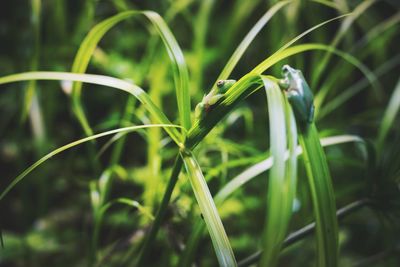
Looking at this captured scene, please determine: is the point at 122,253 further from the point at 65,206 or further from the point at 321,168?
the point at 321,168

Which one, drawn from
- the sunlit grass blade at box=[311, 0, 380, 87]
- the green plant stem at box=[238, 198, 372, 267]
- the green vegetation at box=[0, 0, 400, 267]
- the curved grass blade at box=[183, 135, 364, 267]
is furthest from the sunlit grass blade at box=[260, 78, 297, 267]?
the sunlit grass blade at box=[311, 0, 380, 87]

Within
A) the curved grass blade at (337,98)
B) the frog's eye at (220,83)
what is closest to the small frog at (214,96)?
the frog's eye at (220,83)

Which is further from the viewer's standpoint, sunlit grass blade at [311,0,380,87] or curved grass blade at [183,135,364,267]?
sunlit grass blade at [311,0,380,87]

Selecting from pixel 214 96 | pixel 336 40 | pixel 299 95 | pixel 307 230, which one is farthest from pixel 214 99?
pixel 336 40

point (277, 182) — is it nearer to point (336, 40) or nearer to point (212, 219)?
point (212, 219)

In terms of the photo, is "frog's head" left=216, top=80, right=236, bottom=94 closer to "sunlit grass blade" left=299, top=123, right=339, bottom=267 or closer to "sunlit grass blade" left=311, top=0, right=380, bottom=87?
"sunlit grass blade" left=299, top=123, right=339, bottom=267

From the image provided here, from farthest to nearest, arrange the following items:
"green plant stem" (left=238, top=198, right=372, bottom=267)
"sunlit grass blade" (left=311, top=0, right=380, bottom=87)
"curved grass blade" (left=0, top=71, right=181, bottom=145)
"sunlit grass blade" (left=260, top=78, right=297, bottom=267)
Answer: "sunlit grass blade" (left=311, top=0, right=380, bottom=87), "green plant stem" (left=238, top=198, right=372, bottom=267), "curved grass blade" (left=0, top=71, right=181, bottom=145), "sunlit grass blade" (left=260, top=78, right=297, bottom=267)
